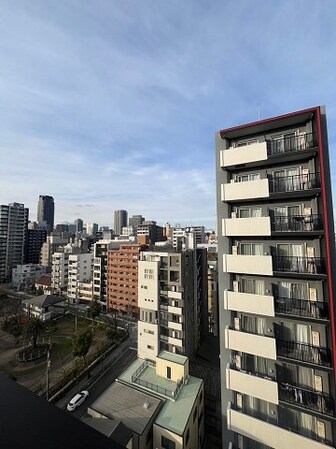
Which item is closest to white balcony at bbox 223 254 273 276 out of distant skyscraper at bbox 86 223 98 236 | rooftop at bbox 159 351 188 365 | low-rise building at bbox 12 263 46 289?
rooftop at bbox 159 351 188 365

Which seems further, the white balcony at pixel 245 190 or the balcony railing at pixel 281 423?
the white balcony at pixel 245 190

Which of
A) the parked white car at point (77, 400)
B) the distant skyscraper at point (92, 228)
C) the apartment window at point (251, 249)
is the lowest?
the parked white car at point (77, 400)

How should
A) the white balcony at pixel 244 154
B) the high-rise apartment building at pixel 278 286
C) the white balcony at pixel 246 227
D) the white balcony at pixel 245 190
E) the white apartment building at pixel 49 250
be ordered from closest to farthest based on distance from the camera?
the high-rise apartment building at pixel 278 286, the white balcony at pixel 246 227, the white balcony at pixel 245 190, the white balcony at pixel 244 154, the white apartment building at pixel 49 250

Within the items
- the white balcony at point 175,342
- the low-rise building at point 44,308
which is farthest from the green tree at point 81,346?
the low-rise building at point 44,308

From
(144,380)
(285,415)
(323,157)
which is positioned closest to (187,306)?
(144,380)

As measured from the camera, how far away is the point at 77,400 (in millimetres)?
21281

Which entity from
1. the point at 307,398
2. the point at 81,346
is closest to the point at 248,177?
the point at 307,398

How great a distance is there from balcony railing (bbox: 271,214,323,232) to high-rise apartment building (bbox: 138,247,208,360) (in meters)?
17.5

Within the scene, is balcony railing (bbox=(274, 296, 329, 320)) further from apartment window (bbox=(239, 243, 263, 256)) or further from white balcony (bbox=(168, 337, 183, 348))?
white balcony (bbox=(168, 337, 183, 348))

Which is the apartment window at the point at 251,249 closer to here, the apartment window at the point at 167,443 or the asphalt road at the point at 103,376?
the apartment window at the point at 167,443

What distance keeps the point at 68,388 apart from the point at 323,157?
97.4 feet

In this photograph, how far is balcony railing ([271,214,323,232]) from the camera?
10.0 meters

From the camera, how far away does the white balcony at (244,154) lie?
10.9 m

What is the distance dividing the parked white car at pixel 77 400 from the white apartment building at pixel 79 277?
32.4 meters
